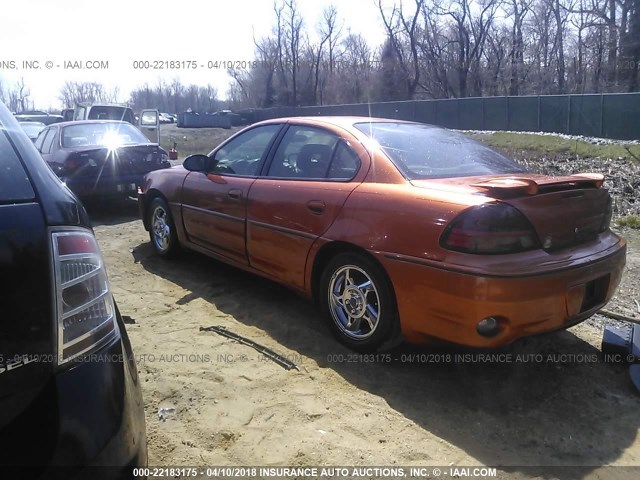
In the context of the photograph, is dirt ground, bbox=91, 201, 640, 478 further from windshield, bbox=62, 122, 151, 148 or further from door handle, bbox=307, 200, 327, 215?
windshield, bbox=62, 122, 151, 148

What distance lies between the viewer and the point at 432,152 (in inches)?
140

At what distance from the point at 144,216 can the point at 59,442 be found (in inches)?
181

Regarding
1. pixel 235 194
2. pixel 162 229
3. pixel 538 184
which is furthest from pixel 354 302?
pixel 162 229

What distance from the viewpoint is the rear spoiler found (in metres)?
2.71

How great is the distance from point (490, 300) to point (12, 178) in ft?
6.82

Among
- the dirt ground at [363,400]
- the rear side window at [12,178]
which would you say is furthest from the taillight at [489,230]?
the rear side window at [12,178]

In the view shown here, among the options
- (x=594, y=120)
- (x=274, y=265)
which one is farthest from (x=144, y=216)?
(x=594, y=120)

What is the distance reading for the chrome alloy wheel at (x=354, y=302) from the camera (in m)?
3.18

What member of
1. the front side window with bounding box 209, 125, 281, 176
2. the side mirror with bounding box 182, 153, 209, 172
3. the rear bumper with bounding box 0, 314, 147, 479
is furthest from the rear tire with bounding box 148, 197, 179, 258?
the rear bumper with bounding box 0, 314, 147, 479

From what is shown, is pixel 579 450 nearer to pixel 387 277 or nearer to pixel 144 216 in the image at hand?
pixel 387 277

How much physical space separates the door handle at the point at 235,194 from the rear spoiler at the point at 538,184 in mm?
1899

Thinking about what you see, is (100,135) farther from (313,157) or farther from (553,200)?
(553,200)

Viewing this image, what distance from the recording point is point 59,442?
1.30m

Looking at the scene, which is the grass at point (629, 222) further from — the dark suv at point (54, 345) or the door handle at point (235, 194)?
the dark suv at point (54, 345)
